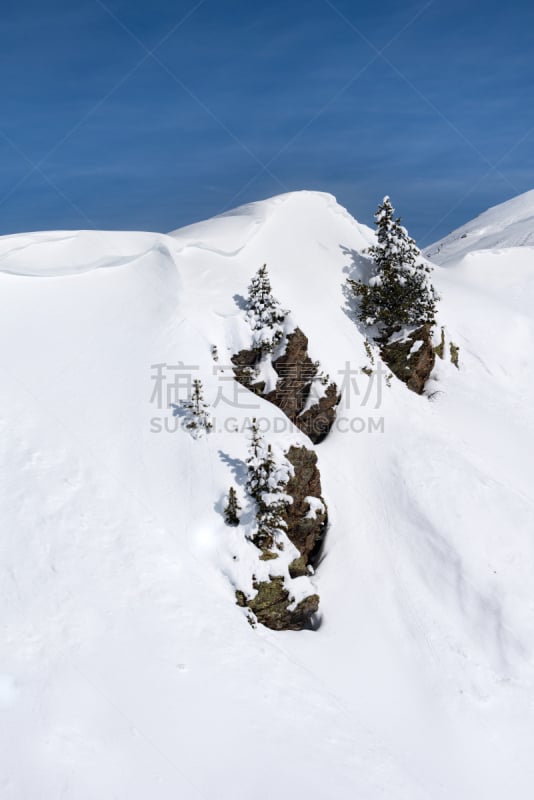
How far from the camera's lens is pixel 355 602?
49.2 ft

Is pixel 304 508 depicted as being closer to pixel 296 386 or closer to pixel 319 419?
pixel 319 419

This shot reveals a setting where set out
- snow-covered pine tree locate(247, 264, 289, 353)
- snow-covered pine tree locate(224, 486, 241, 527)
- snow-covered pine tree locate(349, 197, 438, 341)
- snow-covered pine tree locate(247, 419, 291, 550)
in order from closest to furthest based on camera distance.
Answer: snow-covered pine tree locate(224, 486, 241, 527), snow-covered pine tree locate(247, 419, 291, 550), snow-covered pine tree locate(247, 264, 289, 353), snow-covered pine tree locate(349, 197, 438, 341)

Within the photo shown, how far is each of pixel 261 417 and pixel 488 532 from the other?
294 inches

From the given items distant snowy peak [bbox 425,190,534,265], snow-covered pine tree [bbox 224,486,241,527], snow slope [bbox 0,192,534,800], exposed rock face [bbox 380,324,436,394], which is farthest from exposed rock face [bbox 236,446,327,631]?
distant snowy peak [bbox 425,190,534,265]

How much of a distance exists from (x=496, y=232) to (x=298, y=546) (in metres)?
44.7

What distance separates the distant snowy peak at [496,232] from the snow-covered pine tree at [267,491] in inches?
1020

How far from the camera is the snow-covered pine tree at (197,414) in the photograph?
16438 millimetres

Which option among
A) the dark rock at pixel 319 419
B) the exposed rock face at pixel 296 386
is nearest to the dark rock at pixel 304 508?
the dark rock at pixel 319 419

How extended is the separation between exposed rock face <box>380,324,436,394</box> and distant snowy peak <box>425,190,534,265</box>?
14239 millimetres

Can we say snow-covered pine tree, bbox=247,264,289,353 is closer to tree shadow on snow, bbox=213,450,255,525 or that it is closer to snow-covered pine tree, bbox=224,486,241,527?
tree shadow on snow, bbox=213,450,255,525

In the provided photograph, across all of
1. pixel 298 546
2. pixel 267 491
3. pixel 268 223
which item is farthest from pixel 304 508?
pixel 268 223

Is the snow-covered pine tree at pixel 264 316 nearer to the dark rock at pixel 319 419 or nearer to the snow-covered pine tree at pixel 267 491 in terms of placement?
the dark rock at pixel 319 419

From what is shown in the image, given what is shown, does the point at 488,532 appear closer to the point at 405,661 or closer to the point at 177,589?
the point at 405,661

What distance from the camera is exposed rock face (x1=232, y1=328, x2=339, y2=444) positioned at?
1948 cm
